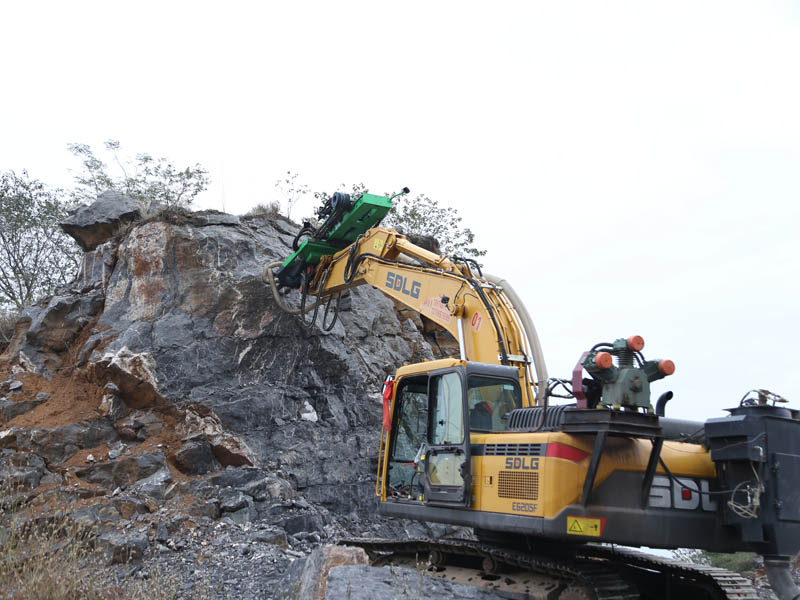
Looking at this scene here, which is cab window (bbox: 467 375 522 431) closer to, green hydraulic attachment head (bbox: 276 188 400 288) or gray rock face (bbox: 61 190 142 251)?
green hydraulic attachment head (bbox: 276 188 400 288)

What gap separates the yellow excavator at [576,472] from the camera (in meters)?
4.97

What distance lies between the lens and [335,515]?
1059 centimetres

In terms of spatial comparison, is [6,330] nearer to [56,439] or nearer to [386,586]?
[56,439]

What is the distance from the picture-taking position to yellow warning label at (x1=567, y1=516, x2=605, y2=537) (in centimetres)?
498

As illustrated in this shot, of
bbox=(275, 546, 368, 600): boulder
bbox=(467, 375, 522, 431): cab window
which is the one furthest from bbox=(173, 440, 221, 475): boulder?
bbox=(467, 375, 522, 431): cab window

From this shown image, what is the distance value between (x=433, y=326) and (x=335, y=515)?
6.08 meters

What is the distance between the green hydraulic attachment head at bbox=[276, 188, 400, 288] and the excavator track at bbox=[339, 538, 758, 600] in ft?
16.4

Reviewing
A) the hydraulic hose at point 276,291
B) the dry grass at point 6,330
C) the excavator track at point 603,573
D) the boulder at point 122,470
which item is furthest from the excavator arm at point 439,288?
the dry grass at point 6,330

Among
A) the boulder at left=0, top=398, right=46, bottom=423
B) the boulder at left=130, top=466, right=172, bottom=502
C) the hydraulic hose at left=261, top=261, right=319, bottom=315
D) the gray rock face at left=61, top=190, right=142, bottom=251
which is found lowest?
the boulder at left=130, top=466, right=172, bottom=502

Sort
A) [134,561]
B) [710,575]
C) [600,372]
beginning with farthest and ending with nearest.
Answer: [134,561], [710,575], [600,372]

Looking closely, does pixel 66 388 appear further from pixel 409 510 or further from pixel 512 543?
pixel 512 543

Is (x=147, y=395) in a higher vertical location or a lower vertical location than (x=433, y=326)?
lower

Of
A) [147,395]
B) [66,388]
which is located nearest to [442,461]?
[147,395]

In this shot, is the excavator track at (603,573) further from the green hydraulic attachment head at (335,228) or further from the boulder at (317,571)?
the green hydraulic attachment head at (335,228)
